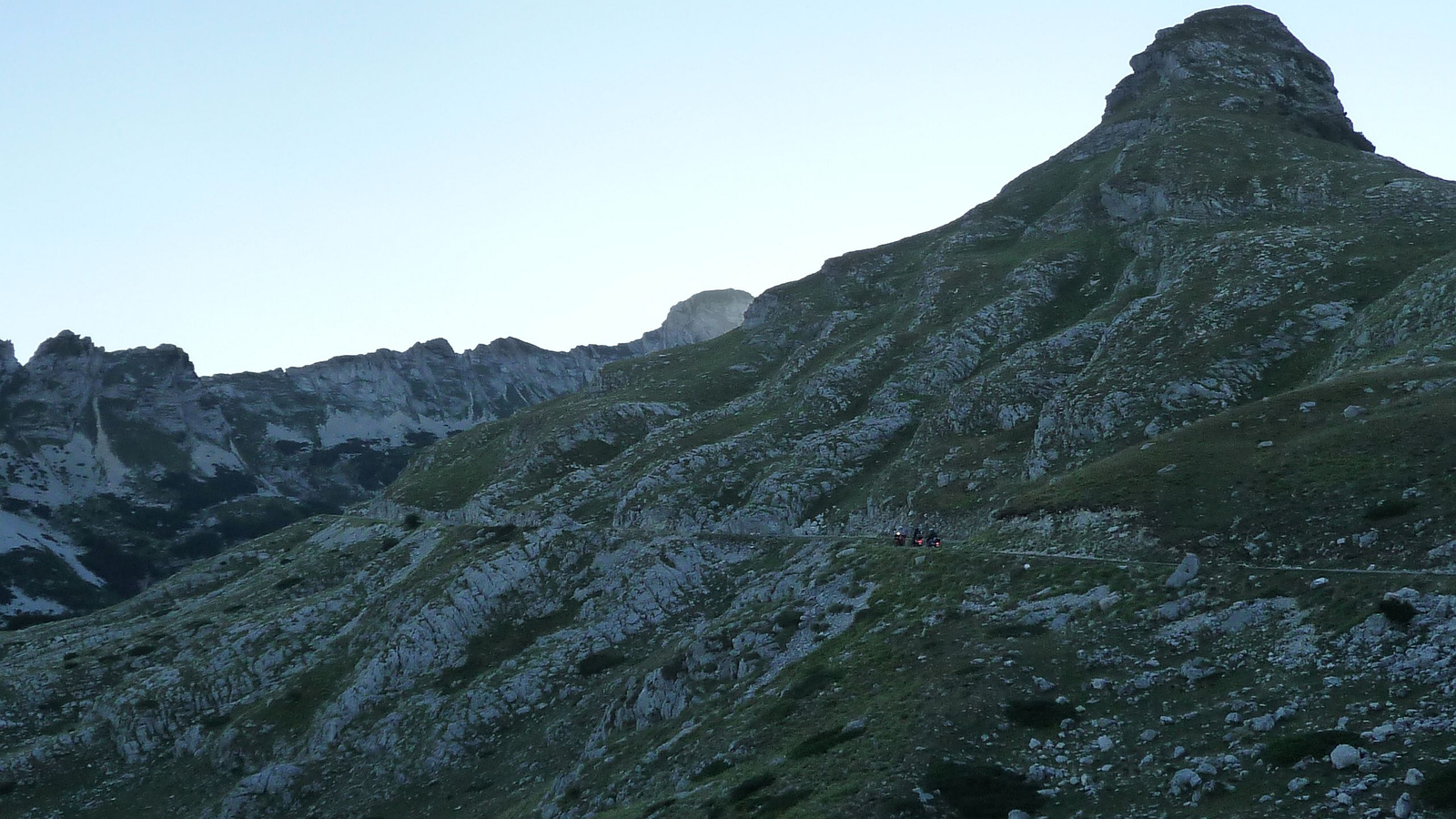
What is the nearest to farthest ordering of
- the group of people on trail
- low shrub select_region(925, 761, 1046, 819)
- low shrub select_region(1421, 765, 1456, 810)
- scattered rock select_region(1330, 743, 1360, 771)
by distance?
→ 1. low shrub select_region(1421, 765, 1456, 810)
2. scattered rock select_region(1330, 743, 1360, 771)
3. low shrub select_region(925, 761, 1046, 819)
4. the group of people on trail

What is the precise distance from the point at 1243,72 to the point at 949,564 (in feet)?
406

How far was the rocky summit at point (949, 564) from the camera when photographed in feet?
93.7

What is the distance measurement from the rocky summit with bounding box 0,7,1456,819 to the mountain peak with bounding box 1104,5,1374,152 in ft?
2.37

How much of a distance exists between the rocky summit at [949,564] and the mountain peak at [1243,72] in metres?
0.72

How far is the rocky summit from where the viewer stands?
28.6m

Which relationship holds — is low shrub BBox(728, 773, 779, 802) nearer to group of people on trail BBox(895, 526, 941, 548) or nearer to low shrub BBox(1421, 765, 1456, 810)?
low shrub BBox(1421, 765, 1456, 810)

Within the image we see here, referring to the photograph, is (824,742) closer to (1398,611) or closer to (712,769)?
(712,769)

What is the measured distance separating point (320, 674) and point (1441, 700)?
78.8 metres

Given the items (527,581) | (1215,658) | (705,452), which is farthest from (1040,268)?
(1215,658)

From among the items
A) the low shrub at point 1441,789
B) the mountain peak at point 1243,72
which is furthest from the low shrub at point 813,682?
the mountain peak at point 1243,72

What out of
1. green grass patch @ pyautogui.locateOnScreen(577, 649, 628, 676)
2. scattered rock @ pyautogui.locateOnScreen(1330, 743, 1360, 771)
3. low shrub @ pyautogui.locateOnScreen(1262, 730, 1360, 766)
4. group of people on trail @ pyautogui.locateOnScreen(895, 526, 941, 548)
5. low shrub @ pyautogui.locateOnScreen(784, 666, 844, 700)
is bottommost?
low shrub @ pyautogui.locateOnScreen(1262, 730, 1360, 766)

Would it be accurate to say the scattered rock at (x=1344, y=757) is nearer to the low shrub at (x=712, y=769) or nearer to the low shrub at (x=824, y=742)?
the low shrub at (x=824, y=742)

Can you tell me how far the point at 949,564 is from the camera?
48.7m

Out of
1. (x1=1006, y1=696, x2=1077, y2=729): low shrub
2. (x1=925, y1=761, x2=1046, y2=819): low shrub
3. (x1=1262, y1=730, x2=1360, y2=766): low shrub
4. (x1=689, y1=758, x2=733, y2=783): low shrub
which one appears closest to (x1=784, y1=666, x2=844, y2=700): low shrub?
(x1=689, y1=758, x2=733, y2=783): low shrub
